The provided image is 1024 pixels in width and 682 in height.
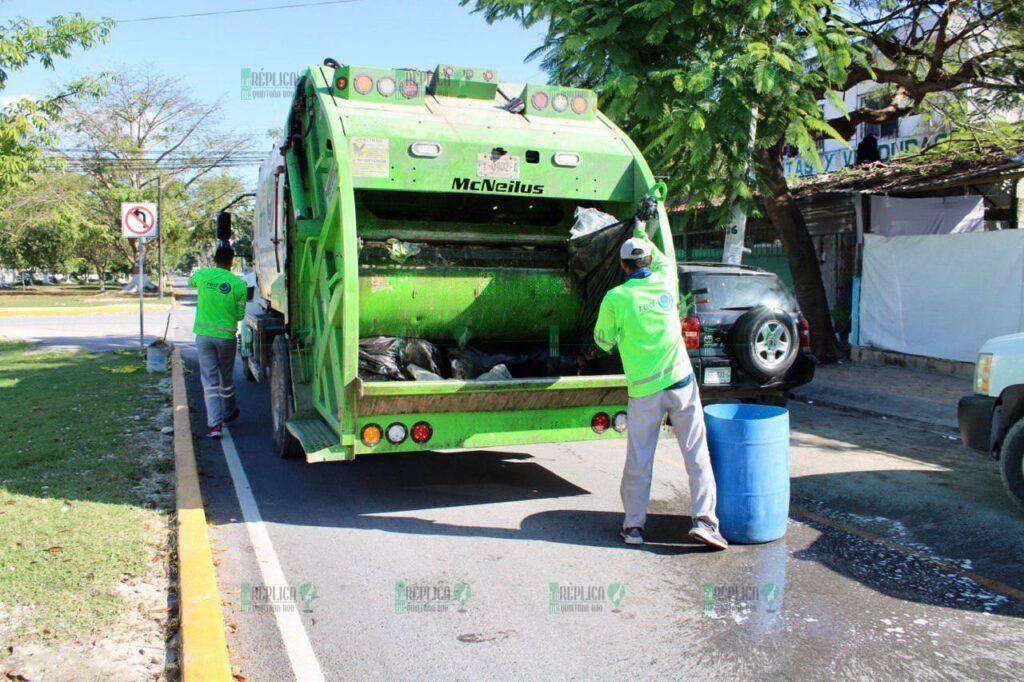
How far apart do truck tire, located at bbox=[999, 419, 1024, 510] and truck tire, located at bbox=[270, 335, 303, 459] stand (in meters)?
5.10

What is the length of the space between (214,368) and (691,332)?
4567 millimetres

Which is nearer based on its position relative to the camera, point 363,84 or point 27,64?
point 363,84

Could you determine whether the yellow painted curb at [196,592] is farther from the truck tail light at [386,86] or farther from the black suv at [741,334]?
the black suv at [741,334]

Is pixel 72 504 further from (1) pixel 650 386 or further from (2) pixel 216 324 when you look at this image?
(1) pixel 650 386

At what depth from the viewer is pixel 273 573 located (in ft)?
15.0

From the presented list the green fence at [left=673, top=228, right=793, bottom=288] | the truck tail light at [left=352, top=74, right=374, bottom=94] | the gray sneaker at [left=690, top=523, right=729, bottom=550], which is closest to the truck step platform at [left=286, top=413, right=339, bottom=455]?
the gray sneaker at [left=690, top=523, right=729, bottom=550]

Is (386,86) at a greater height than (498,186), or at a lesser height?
greater

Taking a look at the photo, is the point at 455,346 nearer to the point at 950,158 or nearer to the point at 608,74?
the point at 608,74

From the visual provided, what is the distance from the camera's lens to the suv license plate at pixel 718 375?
8.11 metres

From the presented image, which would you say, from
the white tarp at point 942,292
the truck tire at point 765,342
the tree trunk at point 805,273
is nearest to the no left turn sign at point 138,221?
the truck tire at point 765,342

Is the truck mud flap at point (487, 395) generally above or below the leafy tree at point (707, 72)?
below

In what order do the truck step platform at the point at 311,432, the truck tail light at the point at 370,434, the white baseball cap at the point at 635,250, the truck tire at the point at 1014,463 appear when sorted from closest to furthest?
the white baseball cap at the point at 635,250 < the truck tail light at the point at 370,434 < the truck step platform at the point at 311,432 < the truck tire at the point at 1014,463

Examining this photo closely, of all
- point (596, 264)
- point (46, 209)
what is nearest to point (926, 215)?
point (596, 264)

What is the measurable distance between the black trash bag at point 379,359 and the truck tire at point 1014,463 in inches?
164
